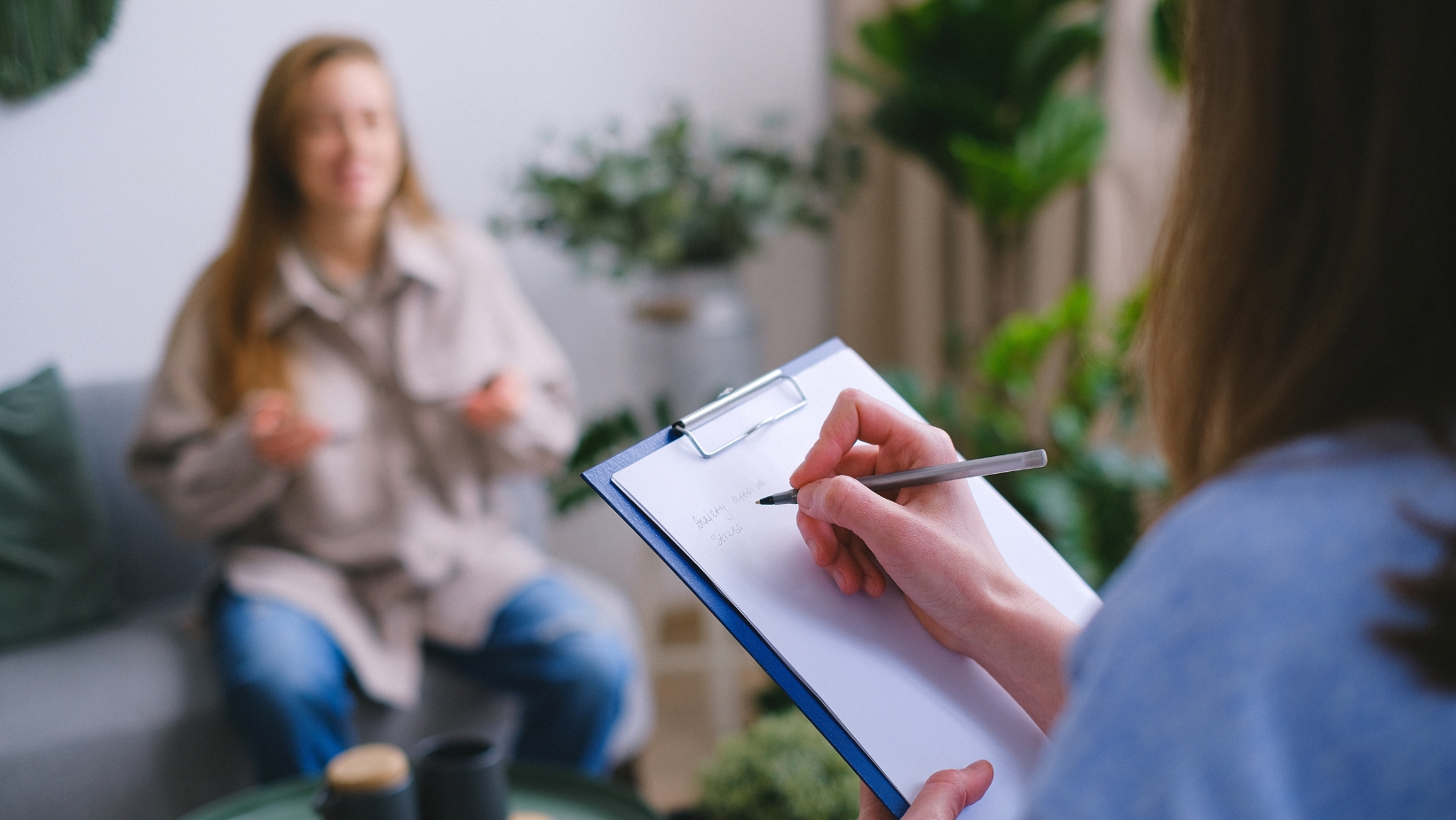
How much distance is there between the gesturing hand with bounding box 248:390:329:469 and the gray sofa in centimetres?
30

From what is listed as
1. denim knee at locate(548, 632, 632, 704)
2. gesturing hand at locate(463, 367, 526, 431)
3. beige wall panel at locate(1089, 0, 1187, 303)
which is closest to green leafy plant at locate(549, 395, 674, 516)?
gesturing hand at locate(463, 367, 526, 431)

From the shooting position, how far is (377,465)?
1.59m

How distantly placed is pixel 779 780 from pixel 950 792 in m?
0.82

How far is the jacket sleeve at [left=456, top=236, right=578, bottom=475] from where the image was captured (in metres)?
1.60

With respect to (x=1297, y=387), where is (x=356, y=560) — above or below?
below

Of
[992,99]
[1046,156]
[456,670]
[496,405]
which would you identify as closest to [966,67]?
[992,99]

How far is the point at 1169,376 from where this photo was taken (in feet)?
1.55

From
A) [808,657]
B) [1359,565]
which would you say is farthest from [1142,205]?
[1359,565]

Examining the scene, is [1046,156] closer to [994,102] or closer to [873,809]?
[994,102]

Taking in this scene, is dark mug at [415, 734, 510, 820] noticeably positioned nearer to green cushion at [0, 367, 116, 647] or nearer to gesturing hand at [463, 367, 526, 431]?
gesturing hand at [463, 367, 526, 431]

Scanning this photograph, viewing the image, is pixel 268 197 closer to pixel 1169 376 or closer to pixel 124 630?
pixel 124 630

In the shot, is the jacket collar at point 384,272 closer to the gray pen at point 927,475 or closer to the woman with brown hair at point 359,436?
the woman with brown hair at point 359,436

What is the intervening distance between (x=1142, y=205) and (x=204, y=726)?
1782mm

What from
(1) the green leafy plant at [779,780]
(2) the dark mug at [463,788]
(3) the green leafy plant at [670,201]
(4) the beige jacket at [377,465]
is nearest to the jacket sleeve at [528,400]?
(4) the beige jacket at [377,465]
